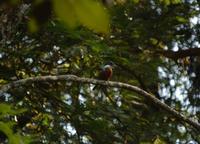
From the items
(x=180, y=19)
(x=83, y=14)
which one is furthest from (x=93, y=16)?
(x=180, y=19)

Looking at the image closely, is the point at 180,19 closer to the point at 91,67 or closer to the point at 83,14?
the point at 91,67

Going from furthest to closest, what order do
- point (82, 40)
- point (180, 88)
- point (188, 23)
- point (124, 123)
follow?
point (180, 88)
point (188, 23)
point (124, 123)
point (82, 40)

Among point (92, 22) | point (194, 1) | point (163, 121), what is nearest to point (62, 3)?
point (92, 22)

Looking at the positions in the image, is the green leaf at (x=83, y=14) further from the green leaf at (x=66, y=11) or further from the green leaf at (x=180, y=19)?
the green leaf at (x=180, y=19)

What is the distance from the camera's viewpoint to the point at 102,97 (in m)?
8.02

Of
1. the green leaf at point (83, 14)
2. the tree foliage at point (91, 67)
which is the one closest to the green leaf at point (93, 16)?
the green leaf at point (83, 14)

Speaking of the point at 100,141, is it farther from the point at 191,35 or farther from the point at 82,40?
the point at 191,35

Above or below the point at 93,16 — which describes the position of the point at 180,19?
below

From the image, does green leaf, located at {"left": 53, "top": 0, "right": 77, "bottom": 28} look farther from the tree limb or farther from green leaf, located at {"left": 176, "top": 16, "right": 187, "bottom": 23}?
the tree limb

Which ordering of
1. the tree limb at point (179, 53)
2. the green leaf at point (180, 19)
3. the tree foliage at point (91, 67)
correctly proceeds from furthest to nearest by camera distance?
the tree limb at point (179, 53) → the green leaf at point (180, 19) → the tree foliage at point (91, 67)

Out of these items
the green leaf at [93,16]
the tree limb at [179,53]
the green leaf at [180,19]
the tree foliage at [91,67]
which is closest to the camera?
the green leaf at [93,16]

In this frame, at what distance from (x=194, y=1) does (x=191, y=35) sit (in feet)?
2.48

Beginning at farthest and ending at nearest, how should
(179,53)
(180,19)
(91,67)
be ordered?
(179,53) < (180,19) < (91,67)

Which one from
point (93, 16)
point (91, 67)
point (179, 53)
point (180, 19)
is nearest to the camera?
point (93, 16)
